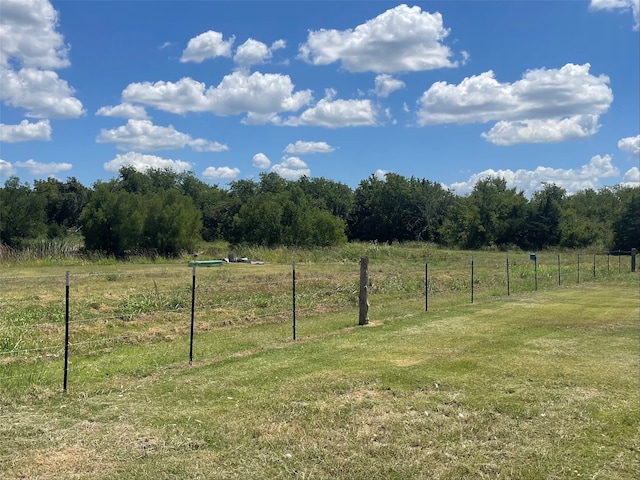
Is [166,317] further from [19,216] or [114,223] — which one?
[19,216]

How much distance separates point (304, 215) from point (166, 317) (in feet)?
141

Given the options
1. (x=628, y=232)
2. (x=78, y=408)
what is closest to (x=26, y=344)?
(x=78, y=408)

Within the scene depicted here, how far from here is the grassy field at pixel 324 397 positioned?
4.21m

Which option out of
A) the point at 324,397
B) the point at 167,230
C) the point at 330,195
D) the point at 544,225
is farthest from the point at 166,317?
the point at 330,195

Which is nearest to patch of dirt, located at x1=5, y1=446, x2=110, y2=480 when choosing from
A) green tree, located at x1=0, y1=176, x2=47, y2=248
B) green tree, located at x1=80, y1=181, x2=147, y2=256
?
green tree, located at x1=80, y1=181, x2=147, y2=256

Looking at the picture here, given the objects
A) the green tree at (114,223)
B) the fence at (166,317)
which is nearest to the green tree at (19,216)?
the green tree at (114,223)

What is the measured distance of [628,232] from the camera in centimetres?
4719

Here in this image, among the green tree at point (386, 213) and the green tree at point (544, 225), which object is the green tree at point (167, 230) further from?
the green tree at point (386, 213)

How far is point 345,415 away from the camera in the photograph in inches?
207

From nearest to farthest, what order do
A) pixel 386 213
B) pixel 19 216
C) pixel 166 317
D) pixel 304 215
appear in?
1. pixel 166 317
2. pixel 19 216
3. pixel 304 215
4. pixel 386 213

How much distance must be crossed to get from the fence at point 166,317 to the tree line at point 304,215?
25314mm

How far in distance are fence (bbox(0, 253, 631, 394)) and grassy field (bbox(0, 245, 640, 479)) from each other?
83 mm

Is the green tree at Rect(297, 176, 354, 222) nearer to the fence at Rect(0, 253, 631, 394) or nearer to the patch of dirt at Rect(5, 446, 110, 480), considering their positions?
the fence at Rect(0, 253, 631, 394)

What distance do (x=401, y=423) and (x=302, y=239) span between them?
159 feet
